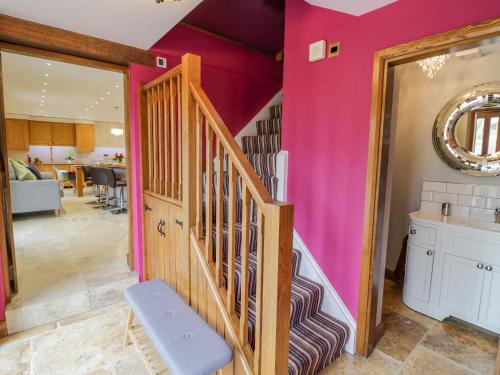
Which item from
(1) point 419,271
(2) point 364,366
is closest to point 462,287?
(1) point 419,271

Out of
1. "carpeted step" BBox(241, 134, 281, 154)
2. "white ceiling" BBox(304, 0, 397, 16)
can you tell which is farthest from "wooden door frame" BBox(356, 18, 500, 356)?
"carpeted step" BBox(241, 134, 281, 154)

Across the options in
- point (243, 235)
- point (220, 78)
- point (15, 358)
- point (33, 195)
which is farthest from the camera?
point (33, 195)

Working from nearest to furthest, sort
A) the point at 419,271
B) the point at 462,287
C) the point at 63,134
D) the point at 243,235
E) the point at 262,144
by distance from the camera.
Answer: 1. the point at 243,235
2. the point at 462,287
3. the point at 419,271
4. the point at 262,144
5. the point at 63,134

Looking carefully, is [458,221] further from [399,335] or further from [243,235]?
[243,235]

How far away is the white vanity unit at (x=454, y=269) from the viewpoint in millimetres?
2082

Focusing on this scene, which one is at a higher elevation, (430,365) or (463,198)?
(463,198)

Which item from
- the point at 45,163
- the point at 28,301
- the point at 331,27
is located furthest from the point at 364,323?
the point at 45,163

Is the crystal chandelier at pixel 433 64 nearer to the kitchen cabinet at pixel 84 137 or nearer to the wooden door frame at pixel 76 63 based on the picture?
the wooden door frame at pixel 76 63

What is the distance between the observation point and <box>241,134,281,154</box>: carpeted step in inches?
114

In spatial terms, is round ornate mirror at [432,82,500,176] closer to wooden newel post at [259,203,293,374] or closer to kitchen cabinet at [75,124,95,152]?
wooden newel post at [259,203,293,374]

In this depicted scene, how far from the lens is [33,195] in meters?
5.19

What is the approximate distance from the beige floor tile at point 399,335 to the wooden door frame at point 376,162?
120 mm

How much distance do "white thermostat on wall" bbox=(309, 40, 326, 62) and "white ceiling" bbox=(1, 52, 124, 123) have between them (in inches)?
152

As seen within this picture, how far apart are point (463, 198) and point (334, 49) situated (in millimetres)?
1914
